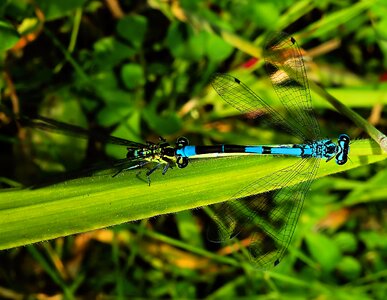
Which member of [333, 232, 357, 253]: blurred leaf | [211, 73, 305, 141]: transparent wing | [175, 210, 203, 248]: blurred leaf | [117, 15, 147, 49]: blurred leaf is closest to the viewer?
[211, 73, 305, 141]: transparent wing

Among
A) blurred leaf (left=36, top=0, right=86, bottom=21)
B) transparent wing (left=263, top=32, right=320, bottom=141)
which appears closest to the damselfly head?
transparent wing (left=263, top=32, right=320, bottom=141)

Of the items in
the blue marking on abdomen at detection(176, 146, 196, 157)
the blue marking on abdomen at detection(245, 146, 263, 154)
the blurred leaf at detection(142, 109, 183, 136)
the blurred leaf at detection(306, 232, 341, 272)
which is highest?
the blurred leaf at detection(142, 109, 183, 136)

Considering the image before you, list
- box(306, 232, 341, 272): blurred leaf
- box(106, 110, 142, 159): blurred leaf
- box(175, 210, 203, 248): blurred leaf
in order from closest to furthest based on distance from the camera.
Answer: box(106, 110, 142, 159): blurred leaf
box(306, 232, 341, 272): blurred leaf
box(175, 210, 203, 248): blurred leaf

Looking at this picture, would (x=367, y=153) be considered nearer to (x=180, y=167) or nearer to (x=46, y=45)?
(x=180, y=167)

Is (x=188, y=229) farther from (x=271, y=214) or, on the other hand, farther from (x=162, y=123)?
(x=271, y=214)

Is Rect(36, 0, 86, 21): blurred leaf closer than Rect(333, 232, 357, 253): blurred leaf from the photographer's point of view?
Yes

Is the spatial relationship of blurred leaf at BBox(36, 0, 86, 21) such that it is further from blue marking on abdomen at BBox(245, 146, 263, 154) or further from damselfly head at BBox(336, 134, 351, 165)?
damselfly head at BBox(336, 134, 351, 165)

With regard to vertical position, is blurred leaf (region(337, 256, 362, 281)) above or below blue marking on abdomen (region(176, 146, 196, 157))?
below

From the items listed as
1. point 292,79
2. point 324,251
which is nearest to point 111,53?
point 292,79
